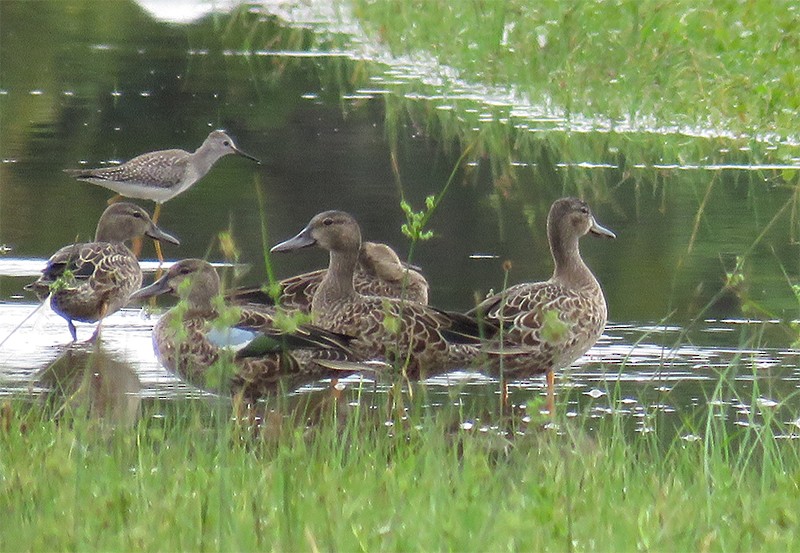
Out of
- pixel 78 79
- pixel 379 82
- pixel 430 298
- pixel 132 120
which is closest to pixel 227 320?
pixel 430 298

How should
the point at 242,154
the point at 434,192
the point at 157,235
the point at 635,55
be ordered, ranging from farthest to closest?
1. the point at 635,55
2. the point at 242,154
3. the point at 434,192
4. the point at 157,235

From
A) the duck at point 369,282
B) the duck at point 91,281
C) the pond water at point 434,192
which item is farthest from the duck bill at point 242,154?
the duck at point 369,282

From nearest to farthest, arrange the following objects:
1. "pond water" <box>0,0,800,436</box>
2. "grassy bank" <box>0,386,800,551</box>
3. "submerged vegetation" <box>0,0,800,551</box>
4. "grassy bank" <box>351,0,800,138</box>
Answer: "grassy bank" <box>0,386,800,551</box>, "submerged vegetation" <box>0,0,800,551</box>, "pond water" <box>0,0,800,436</box>, "grassy bank" <box>351,0,800,138</box>

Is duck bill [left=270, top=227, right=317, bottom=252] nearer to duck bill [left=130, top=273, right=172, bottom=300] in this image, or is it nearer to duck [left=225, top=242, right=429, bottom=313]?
duck [left=225, top=242, right=429, bottom=313]

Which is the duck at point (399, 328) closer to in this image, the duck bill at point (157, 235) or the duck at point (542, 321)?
the duck at point (542, 321)

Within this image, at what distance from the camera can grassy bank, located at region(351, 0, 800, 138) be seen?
47.0 feet

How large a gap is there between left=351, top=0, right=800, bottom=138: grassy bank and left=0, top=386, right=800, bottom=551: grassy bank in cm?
770

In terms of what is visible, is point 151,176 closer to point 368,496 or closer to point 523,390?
point 523,390

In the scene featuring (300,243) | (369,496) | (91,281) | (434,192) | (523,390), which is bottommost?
(434,192)

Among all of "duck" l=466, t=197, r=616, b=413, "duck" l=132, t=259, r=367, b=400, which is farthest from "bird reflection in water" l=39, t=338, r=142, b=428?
"duck" l=466, t=197, r=616, b=413

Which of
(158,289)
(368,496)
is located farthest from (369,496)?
(158,289)

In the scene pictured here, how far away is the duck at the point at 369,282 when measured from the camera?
8594 millimetres

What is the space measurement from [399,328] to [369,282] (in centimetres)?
176

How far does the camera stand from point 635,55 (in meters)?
16.0
